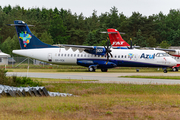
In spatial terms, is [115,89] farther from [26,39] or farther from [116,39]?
[116,39]

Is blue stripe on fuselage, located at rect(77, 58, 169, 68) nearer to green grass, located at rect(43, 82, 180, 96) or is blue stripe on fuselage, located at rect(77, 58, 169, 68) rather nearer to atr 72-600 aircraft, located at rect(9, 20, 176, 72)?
atr 72-600 aircraft, located at rect(9, 20, 176, 72)

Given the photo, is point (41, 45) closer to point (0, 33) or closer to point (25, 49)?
point (25, 49)

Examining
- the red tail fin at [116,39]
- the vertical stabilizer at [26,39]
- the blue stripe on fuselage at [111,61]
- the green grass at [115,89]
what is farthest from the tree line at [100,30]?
the green grass at [115,89]

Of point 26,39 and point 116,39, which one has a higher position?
point 116,39

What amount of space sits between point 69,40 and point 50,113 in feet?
304

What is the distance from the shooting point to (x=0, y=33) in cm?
10844

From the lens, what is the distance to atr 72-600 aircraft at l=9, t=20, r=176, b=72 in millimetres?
38344

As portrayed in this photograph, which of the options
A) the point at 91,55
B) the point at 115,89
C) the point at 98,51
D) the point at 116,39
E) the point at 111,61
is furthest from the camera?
the point at 116,39

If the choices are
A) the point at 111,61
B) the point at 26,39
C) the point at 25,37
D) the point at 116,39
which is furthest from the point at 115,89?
the point at 116,39

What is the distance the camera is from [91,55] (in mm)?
40812

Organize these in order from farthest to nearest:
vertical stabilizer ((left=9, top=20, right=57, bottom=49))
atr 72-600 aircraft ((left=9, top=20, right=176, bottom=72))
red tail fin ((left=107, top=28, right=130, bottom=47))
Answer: red tail fin ((left=107, top=28, right=130, bottom=47)) → vertical stabilizer ((left=9, top=20, right=57, bottom=49)) → atr 72-600 aircraft ((left=9, top=20, right=176, bottom=72))

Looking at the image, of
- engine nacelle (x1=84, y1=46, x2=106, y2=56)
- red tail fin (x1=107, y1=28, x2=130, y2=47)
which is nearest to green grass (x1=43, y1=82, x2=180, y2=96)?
engine nacelle (x1=84, y1=46, x2=106, y2=56)

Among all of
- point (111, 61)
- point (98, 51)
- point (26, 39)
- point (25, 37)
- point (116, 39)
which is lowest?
point (111, 61)

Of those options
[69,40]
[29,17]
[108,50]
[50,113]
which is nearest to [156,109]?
[50,113]
